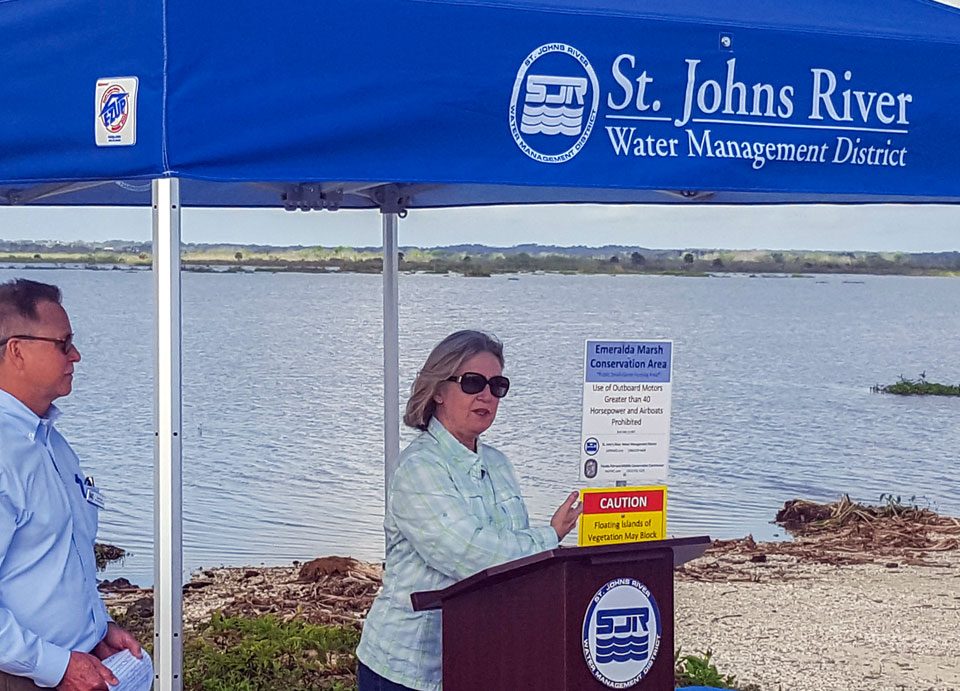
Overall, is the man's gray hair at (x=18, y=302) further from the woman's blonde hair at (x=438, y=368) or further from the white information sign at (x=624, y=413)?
the white information sign at (x=624, y=413)

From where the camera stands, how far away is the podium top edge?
267 cm

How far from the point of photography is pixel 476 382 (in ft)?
10.8

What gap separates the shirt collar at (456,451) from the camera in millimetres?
3236

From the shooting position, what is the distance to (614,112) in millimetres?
2645

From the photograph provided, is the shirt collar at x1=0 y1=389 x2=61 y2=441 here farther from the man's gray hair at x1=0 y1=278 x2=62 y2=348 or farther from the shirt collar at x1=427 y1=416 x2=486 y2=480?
the shirt collar at x1=427 y1=416 x2=486 y2=480

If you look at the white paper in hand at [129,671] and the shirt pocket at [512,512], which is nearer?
the white paper in hand at [129,671]

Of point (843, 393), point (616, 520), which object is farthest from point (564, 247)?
point (616, 520)

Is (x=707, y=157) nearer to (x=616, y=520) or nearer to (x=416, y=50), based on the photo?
(x=416, y=50)

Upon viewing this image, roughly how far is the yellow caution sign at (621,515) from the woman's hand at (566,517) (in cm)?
2

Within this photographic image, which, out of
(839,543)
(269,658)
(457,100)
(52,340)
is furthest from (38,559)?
(839,543)

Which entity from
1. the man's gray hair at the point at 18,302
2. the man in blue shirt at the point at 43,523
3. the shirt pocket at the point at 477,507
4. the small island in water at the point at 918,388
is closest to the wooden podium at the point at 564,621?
the shirt pocket at the point at 477,507

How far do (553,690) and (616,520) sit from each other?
737 mm

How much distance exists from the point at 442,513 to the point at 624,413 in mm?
542

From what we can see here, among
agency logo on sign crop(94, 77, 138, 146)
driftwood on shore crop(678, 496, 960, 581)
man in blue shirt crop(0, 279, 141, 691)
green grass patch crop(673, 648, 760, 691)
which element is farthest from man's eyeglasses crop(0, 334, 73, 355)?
driftwood on shore crop(678, 496, 960, 581)
